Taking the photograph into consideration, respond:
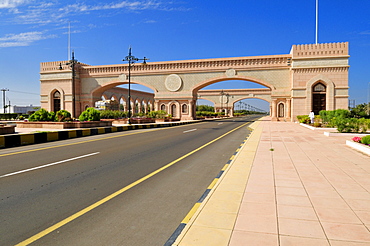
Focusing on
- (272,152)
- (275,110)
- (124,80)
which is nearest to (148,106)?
(124,80)

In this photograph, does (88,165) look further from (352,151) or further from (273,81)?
(273,81)

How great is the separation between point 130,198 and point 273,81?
134 ft

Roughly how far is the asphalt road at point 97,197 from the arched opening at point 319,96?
35.0 m

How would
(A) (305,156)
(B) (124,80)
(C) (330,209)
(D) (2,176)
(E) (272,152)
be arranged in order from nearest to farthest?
(C) (330,209) → (D) (2,176) → (A) (305,156) → (E) (272,152) → (B) (124,80)

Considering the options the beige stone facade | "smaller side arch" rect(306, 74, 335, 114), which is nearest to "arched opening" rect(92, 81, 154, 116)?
the beige stone facade

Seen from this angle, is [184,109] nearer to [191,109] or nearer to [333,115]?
[191,109]

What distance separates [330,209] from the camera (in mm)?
4320

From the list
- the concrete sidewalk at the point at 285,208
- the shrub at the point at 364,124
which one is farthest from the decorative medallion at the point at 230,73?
the concrete sidewalk at the point at 285,208

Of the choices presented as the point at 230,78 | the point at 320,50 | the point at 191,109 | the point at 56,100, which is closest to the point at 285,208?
the point at 320,50

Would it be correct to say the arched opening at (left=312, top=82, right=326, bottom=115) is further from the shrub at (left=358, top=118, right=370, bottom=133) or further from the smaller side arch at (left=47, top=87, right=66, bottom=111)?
the smaller side arch at (left=47, top=87, right=66, bottom=111)

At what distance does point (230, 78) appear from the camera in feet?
147

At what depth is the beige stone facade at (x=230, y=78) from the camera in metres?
37.6

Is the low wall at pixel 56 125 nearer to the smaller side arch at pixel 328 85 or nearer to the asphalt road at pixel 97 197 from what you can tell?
the asphalt road at pixel 97 197

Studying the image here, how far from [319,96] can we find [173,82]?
77.7 ft
